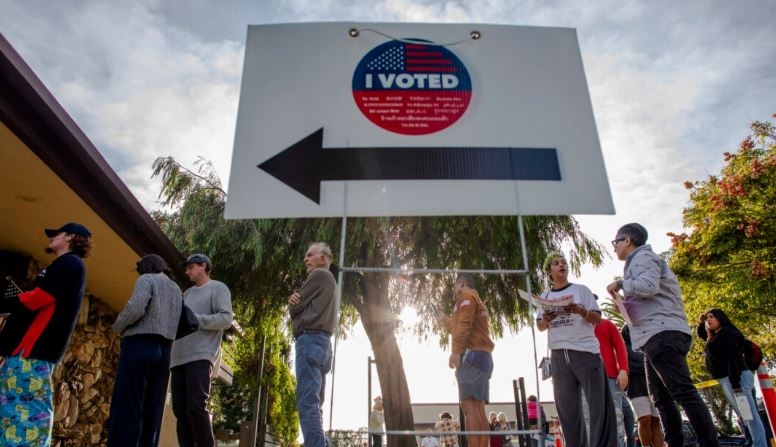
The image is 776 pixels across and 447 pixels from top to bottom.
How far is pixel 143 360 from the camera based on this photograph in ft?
9.23

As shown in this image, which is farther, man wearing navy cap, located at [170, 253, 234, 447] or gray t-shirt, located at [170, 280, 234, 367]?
gray t-shirt, located at [170, 280, 234, 367]

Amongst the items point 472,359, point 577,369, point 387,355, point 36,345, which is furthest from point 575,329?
point 387,355

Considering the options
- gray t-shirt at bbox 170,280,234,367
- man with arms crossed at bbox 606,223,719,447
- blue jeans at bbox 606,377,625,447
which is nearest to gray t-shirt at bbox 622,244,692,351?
man with arms crossed at bbox 606,223,719,447

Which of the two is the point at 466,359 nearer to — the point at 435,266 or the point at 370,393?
the point at 370,393

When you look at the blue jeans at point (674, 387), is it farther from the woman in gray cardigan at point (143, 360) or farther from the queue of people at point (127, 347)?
the woman in gray cardigan at point (143, 360)

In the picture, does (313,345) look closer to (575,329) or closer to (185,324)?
(185,324)

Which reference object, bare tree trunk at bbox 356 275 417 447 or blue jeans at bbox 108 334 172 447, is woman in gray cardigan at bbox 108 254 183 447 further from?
bare tree trunk at bbox 356 275 417 447

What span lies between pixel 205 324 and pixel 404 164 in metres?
1.74

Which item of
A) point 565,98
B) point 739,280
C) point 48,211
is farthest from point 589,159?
point 739,280

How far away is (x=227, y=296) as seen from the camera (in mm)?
3584

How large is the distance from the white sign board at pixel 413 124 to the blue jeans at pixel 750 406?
2.16 m

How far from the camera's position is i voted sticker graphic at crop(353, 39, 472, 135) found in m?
3.59

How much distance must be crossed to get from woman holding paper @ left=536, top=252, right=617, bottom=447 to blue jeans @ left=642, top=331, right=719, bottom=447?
323 millimetres

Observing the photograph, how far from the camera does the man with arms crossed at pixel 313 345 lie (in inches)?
106
